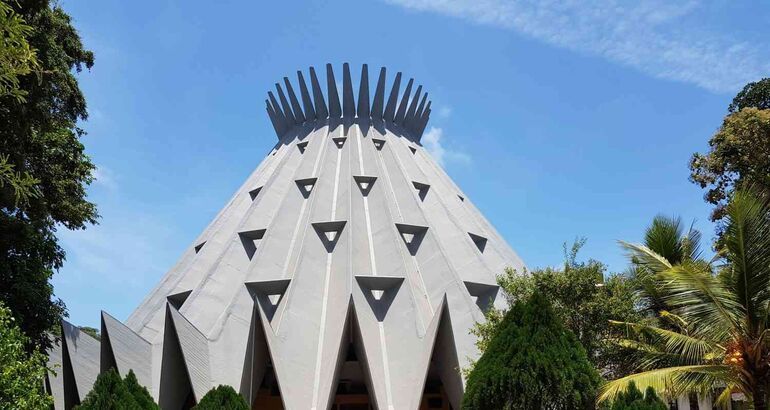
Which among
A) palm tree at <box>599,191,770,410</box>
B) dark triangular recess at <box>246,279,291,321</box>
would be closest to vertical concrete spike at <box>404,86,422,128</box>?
dark triangular recess at <box>246,279,291,321</box>

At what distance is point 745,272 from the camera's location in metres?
11.5

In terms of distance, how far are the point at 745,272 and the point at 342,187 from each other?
2153 centimetres

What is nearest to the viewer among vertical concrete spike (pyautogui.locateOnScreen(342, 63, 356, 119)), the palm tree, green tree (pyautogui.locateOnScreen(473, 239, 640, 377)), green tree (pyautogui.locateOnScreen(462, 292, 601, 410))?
the palm tree

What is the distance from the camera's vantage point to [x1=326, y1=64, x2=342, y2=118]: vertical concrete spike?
119ft

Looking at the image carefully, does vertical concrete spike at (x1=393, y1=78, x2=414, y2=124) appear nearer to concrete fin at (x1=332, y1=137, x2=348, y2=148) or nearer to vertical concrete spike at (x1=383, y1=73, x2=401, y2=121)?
vertical concrete spike at (x1=383, y1=73, x2=401, y2=121)

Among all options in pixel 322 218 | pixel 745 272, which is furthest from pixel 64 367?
pixel 745 272

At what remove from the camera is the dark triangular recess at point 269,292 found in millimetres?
24969

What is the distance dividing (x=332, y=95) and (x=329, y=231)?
11.7 meters

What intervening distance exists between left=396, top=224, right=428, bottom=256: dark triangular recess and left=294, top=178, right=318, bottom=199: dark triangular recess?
5.90 metres

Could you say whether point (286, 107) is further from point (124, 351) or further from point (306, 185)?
point (124, 351)

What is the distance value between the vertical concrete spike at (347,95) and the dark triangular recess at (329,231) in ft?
36.7

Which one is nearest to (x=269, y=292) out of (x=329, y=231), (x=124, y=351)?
(x=329, y=231)

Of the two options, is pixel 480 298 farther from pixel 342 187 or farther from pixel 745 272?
pixel 745 272

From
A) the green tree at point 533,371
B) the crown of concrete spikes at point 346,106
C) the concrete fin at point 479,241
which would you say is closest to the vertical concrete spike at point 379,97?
the crown of concrete spikes at point 346,106
